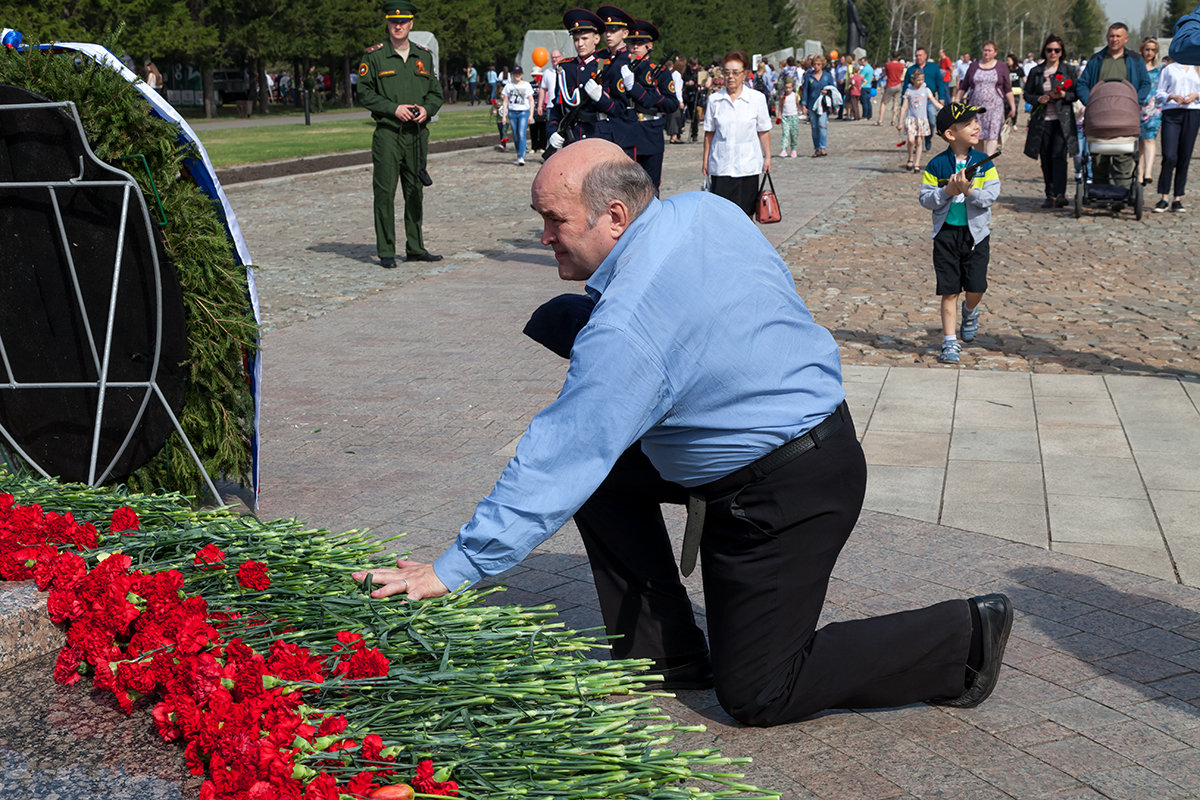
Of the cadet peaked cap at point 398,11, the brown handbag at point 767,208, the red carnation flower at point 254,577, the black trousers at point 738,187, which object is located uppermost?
the cadet peaked cap at point 398,11

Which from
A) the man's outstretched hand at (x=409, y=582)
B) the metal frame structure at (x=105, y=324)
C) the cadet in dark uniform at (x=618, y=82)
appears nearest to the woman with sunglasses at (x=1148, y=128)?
the cadet in dark uniform at (x=618, y=82)

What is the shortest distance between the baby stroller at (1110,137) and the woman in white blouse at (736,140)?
14.9 ft

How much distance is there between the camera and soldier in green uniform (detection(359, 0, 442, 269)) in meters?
11.1

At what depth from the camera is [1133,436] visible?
6.09 meters

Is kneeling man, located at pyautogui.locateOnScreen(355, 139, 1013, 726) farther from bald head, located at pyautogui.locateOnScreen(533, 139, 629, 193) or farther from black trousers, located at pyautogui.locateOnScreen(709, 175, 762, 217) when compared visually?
black trousers, located at pyautogui.locateOnScreen(709, 175, 762, 217)

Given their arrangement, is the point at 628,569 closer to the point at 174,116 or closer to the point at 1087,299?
the point at 174,116

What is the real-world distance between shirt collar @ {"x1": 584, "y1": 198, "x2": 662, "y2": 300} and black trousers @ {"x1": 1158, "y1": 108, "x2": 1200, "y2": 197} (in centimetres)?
1296

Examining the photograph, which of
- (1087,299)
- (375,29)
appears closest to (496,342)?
(1087,299)

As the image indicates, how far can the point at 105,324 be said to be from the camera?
4188 mm

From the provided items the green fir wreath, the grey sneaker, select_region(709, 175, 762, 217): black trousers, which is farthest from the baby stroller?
the green fir wreath

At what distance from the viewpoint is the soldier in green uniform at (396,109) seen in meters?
11.1

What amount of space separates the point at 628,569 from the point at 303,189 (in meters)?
15.8

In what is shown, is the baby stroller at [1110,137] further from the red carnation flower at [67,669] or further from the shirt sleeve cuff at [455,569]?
the red carnation flower at [67,669]

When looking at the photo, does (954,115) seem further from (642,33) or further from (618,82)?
(642,33)
